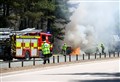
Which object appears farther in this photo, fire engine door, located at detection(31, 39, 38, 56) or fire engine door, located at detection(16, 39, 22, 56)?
fire engine door, located at detection(31, 39, 38, 56)

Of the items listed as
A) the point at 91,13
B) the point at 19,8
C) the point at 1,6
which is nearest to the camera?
the point at 19,8

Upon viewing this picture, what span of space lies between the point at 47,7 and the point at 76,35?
9751mm

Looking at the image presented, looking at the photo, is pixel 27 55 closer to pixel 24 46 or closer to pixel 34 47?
pixel 24 46

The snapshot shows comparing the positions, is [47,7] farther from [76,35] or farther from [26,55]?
[26,55]

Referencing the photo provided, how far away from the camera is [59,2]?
67625mm

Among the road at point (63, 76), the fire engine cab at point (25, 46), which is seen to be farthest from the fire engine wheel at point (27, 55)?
the road at point (63, 76)

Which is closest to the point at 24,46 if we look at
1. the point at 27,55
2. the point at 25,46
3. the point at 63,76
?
the point at 25,46

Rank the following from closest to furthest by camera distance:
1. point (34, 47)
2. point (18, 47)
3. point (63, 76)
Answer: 1. point (63, 76)
2. point (18, 47)
3. point (34, 47)

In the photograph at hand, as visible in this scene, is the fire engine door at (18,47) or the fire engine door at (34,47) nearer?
the fire engine door at (18,47)

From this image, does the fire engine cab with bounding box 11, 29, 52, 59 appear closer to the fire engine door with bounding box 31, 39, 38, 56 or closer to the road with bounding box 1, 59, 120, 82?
the fire engine door with bounding box 31, 39, 38, 56

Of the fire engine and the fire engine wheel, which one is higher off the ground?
the fire engine

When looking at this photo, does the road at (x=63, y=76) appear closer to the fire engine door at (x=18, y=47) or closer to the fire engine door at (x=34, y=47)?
the fire engine door at (x=18, y=47)

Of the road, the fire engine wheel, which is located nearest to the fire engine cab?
the fire engine wheel

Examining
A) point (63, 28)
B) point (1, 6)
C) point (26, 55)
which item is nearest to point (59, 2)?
point (63, 28)
